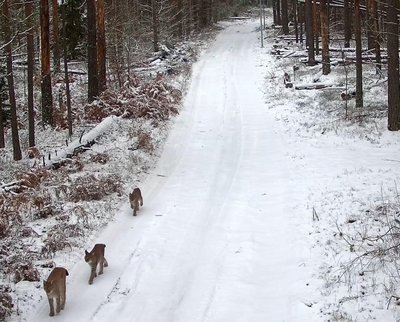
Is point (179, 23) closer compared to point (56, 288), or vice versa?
point (56, 288)

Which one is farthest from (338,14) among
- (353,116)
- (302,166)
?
(302,166)

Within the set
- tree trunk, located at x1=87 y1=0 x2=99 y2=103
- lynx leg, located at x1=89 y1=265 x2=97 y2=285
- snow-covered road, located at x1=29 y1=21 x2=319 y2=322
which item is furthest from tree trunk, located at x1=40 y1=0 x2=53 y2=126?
lynx leg, located at x1=89 y1=265 x2=97 y2=285

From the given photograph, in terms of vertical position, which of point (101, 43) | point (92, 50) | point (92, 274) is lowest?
point (92, 274)

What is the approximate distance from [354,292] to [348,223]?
2513 mm

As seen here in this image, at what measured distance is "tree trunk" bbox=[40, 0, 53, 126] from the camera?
19.6m

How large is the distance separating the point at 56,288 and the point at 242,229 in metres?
4.29

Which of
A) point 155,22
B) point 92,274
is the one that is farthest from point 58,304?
point 155,22

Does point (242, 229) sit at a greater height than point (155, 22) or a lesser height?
lesser

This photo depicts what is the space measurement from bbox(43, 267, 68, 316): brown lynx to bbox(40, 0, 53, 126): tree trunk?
14.7 meters

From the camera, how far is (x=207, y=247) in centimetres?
934

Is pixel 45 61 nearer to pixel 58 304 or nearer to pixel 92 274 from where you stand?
pixel 92 274

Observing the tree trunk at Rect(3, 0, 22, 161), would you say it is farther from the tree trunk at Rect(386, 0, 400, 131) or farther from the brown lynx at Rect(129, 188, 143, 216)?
the tree trunk at Rect(386, 0, 400, 131)

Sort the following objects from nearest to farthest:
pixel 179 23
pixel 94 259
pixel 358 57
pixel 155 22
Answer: pixel 94 259 < pixel 358 57 < pixel 155 22 < pixel 179 23

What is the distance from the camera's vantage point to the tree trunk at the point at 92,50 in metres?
21.1
